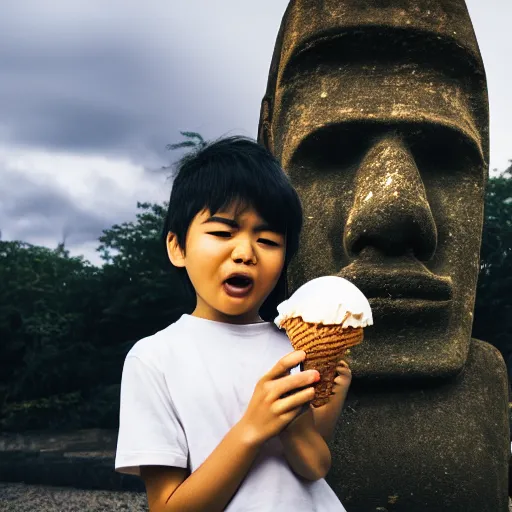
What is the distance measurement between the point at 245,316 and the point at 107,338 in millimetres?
6385

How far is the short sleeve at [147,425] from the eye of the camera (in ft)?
4.45

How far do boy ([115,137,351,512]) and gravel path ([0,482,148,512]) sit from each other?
3.34 meters

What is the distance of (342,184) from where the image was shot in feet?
9.64

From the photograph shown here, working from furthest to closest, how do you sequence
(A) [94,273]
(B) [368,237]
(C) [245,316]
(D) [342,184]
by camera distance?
(A) [94,273] → (D) [342,184] → (B) [368,237] → (C) [245,316]

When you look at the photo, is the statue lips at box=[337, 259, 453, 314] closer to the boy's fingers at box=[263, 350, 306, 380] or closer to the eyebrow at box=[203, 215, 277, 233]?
the eyebrow at box=[203, 215, 277, 233]

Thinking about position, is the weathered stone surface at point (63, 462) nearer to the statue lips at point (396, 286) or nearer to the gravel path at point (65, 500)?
the gravel path at point (65, 500)

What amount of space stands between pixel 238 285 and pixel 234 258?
0.07 metres

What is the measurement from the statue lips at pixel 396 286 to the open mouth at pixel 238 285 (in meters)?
1.18

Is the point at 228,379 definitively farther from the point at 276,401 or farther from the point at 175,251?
the point at 175,251

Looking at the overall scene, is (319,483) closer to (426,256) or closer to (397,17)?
(426,256)

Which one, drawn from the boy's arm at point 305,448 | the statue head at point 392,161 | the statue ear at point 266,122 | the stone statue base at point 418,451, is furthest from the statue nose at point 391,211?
the boy's arm at point 305,448

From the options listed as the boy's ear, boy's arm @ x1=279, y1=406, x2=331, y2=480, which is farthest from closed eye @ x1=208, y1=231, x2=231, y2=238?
boy's arm @ x1=279, y1=406, x2=331, y2=480

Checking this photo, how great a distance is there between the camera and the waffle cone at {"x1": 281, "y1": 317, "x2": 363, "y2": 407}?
1392 mm

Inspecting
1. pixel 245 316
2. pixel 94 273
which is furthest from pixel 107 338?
pixel 245 316
